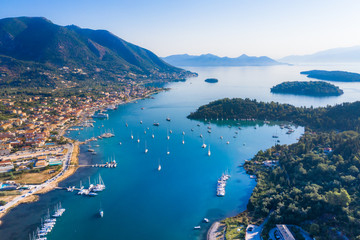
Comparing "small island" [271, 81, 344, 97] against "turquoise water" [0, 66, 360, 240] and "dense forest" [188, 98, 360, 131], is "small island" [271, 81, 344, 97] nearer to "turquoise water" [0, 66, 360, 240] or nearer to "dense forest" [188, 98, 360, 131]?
"dense forest" [188, 98, 360, 131]

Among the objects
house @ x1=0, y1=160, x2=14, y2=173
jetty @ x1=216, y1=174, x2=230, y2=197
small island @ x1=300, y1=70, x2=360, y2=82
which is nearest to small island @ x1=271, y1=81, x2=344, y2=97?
small island @ x1=300, y1=70, x2=360, y2=82

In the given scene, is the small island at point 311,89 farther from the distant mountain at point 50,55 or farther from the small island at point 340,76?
the distant mountain at point 50,55

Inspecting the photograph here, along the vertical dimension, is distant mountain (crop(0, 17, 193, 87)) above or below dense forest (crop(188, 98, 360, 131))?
above

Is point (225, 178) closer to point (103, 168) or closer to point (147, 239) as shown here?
point (147, 239)

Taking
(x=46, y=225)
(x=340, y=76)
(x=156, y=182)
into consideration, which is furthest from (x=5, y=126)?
(x=340, y=76)

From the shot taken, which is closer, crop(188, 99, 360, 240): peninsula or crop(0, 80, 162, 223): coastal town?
crop(188, 99, 360, 240): peninsula

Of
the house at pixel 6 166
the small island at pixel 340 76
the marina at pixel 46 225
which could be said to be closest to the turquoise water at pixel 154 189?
the marina at pixel 46 225
